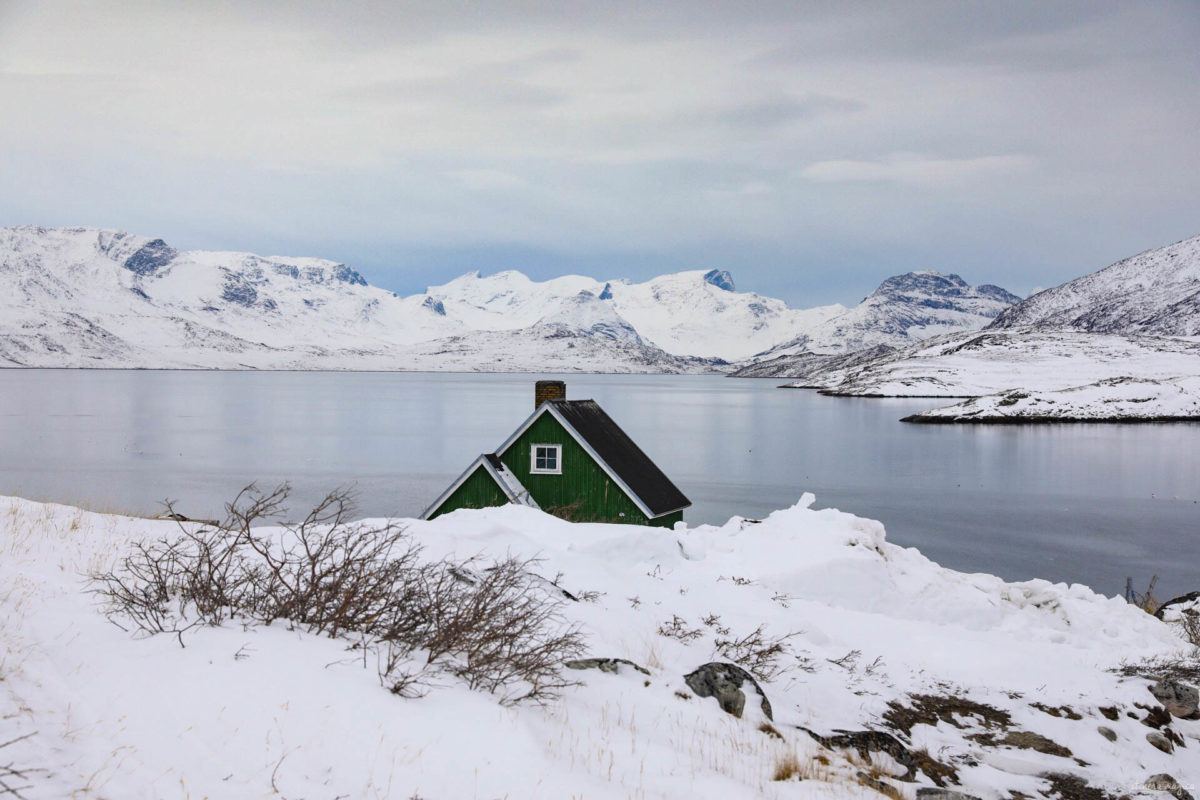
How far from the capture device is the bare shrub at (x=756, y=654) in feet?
33.8

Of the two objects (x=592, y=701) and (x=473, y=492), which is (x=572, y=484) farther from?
(x=592, y=701)

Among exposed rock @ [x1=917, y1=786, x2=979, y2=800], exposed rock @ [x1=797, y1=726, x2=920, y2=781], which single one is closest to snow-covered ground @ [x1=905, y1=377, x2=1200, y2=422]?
exposed rock @ [x1=797, y1=726, x2=920, y2=781]

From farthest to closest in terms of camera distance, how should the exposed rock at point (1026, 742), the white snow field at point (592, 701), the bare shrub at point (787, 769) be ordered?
1. the exposed rock at point (1026, 742)
2. the bare shrub at point (787, 769)
3. the white snow field at point (592, 701)

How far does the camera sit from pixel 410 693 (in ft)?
21.9

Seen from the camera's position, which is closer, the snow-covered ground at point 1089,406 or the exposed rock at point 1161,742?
the exposed rock at point 1161,742

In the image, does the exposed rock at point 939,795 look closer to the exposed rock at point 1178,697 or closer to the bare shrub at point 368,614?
the bare shrub at point 368,614

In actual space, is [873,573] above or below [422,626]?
below

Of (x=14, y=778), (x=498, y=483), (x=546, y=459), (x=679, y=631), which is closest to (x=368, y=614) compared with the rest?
(x=14, y=778)

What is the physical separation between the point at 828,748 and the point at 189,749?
6.02m

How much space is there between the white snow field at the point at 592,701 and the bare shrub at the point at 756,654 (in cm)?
22

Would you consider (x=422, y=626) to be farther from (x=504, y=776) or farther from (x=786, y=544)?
(x=786, y=544)

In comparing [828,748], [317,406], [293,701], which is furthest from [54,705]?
[317,406]

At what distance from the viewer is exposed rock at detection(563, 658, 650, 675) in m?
8.76

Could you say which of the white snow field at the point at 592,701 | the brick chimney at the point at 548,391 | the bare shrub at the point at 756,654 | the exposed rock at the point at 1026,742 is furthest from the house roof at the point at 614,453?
the exposed rock at the point at 1026,742
